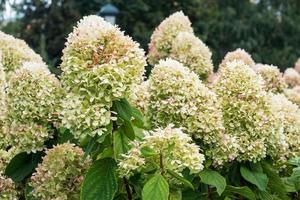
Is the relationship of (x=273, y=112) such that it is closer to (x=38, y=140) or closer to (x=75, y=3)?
(x=38, y=140)

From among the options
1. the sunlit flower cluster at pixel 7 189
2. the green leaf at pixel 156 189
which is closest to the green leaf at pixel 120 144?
the green leaf at pixel 156 189

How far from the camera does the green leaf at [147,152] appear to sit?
6.04 ft

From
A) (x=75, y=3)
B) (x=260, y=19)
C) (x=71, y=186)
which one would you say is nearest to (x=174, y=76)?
(x=71, y=186)

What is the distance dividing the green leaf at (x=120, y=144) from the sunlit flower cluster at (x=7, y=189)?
0.65m

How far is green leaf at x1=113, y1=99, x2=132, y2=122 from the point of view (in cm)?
190

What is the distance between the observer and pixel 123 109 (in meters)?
1.91

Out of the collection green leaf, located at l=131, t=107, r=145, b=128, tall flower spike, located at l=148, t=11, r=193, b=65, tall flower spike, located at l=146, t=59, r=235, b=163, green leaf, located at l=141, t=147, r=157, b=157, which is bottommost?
green leaf, located at l=141, t=147, r=157, b=157

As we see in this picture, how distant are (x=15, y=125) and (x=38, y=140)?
0.36ft

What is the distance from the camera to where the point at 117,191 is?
6.78ft

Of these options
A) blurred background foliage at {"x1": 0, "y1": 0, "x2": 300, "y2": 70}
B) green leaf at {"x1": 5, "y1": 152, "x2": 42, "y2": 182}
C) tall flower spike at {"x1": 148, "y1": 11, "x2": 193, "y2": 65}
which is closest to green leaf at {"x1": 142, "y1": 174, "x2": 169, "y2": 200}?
green leaf at {"x1": 5, "y1": 152, "x2": 42, "y2": 182}

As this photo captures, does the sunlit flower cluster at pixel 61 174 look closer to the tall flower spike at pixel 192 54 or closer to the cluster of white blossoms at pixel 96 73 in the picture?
the cluster of white blossoms at pixel 96 73

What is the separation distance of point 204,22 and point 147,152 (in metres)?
15.6

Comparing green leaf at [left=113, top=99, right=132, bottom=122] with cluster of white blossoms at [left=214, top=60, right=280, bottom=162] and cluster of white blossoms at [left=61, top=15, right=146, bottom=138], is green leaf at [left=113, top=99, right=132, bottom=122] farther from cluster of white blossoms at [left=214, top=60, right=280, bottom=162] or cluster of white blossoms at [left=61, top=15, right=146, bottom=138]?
cluster of white blossoms at [left=214, top=60, right=280, bottom=162]

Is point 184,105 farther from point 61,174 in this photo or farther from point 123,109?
point 61,174
